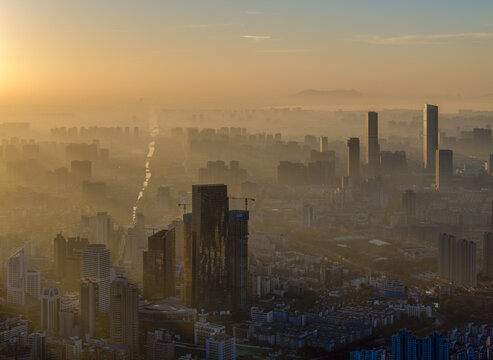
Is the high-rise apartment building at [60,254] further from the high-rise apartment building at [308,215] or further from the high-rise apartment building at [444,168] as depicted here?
the high-rise apartment building at [444,168]

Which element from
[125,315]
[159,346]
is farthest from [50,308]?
[159,346]

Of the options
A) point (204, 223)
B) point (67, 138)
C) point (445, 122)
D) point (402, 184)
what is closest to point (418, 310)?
point (204, 223)

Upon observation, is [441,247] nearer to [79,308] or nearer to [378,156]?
[79,308]

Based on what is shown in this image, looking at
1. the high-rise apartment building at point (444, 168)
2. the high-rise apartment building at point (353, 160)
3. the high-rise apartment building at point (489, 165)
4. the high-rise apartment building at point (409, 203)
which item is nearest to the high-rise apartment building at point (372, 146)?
the high-rise apartment building at point (353, 160)

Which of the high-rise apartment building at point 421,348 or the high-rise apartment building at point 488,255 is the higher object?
the high-rise apartment building at point 488,255

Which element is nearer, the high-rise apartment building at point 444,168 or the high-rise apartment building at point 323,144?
the high-rise apartment building at point 323,144

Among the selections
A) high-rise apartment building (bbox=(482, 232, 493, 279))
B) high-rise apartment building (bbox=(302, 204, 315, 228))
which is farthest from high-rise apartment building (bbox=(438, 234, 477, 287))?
high-rise apartment building (bbox=(302, 204, 315, 228))

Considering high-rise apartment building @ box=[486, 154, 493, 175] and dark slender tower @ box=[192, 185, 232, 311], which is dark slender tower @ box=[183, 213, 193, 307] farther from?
high-rise apartment building @ box=[486, 154, 493, 175]
